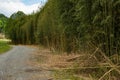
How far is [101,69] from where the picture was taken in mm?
6941

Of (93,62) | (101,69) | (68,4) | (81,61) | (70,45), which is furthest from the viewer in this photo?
(70,45)

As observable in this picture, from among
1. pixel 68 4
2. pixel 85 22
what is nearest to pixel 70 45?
pixel 68 4

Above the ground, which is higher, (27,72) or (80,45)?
(80,45)

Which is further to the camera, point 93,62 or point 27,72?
point 27,72

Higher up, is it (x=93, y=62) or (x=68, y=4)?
(x=68, y=4)

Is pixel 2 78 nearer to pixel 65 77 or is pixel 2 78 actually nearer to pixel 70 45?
pixel 65 77

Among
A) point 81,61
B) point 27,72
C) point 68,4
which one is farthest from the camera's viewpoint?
point 68,4

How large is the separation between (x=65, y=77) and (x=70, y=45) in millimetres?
6493

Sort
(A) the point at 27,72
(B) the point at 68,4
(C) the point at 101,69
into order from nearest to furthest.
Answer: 1. (C) the point at 101,69
2. (A) the point at 27,72
3. (B) the point at 68,4

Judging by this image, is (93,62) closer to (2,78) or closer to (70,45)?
(2,78)

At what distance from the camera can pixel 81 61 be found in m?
7.92

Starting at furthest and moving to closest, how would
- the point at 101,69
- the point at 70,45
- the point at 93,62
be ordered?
the point at 70,45, the point at 93,62, the point at 101,69

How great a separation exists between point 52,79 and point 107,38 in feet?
5.43

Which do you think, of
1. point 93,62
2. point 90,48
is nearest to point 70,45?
point 90,48
